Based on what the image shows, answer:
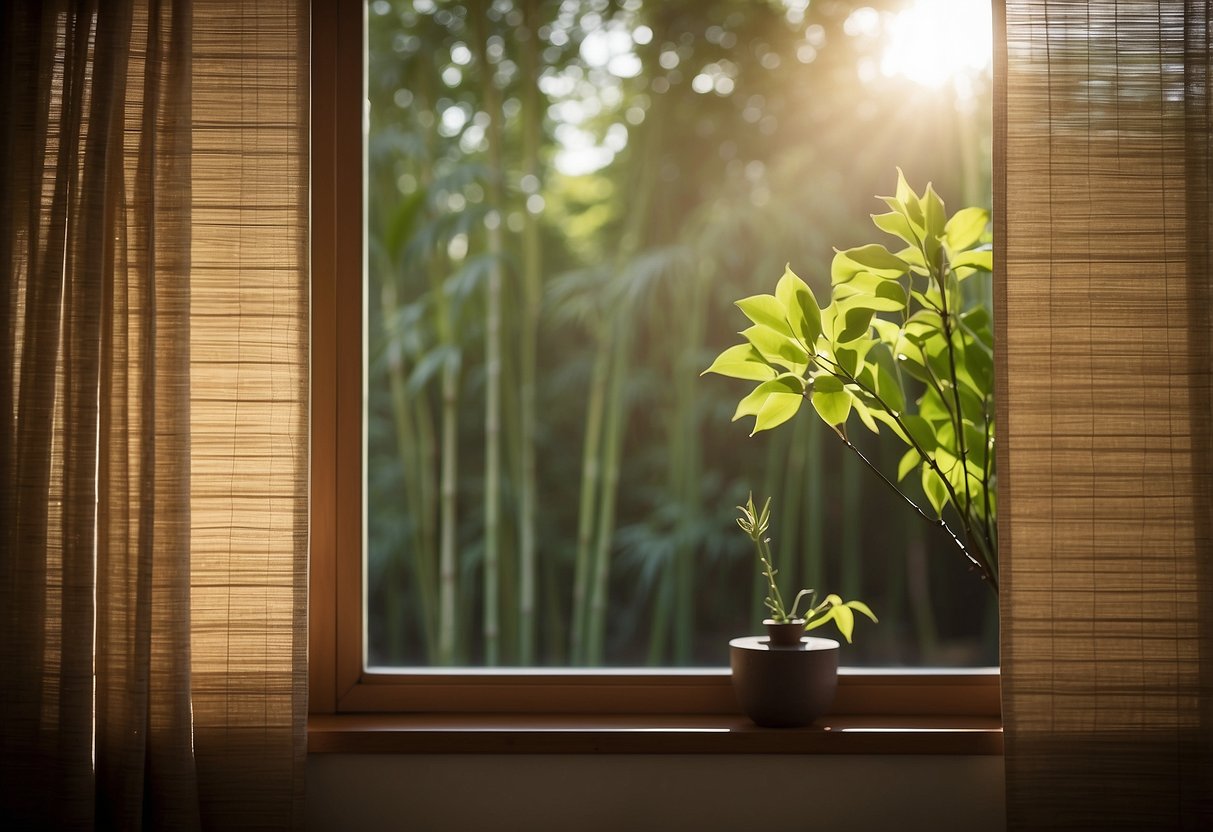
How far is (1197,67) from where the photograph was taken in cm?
123

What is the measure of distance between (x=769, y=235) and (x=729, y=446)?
61 centimetres

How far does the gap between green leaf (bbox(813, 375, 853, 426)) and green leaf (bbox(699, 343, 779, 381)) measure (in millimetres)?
67

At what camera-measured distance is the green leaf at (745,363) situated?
129 centimetres

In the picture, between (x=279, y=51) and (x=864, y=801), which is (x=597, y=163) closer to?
(x=279, y=51)

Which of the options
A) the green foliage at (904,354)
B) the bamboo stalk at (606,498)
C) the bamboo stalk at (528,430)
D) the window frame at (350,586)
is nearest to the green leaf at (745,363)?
the green foliage at (904,354)

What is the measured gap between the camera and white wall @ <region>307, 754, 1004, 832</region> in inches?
51.5

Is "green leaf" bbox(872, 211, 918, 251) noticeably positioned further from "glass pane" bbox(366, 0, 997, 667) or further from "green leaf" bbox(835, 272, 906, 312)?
"glass pane" bbox(366, 0, 997, 667)

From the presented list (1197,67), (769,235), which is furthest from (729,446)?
(1197,67)

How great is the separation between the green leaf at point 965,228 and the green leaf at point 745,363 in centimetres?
31

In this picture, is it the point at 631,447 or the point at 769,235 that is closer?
the point at 769,235

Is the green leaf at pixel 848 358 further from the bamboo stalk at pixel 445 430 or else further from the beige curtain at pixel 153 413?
the bamboo stalk at pixel 445 430

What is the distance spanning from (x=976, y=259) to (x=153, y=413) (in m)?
1.14

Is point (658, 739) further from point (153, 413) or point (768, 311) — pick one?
point (153, 413)

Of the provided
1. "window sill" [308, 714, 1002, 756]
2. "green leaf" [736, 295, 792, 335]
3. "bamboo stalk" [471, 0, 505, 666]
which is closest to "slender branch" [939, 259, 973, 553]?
"green leaf" [736, 295, 792, 335]
